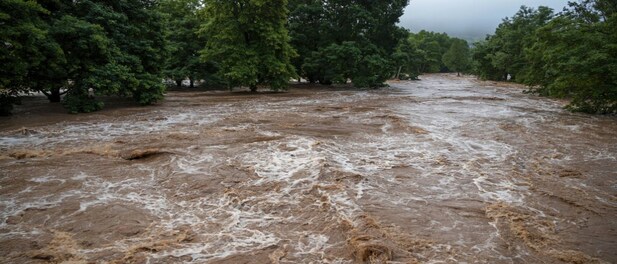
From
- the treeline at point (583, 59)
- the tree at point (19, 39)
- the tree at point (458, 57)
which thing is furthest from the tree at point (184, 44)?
the tree at point (458, 57)

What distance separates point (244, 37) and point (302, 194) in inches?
801

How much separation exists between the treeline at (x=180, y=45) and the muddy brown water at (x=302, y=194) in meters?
2.63

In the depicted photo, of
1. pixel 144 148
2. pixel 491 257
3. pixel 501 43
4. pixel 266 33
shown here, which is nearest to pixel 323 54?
pixel 266 33

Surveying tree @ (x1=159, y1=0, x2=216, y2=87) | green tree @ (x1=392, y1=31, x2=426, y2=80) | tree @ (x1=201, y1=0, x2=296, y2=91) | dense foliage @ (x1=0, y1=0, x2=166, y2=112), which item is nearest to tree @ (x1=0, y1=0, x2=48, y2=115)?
dense foliage @ (x1=0, y1=0, x2=166, y2=112)

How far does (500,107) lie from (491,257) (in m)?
18.2

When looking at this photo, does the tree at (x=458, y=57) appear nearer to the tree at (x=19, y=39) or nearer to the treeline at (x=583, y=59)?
the treeline at (x=583, y=59)

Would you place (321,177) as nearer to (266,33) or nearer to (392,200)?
(392,200)

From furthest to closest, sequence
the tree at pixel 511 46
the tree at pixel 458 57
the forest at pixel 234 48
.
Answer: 1. the tree at pixel 458 57
2. the tree at pixel 511 46
3. the forest at pixel 234 48

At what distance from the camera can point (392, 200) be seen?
673 cm

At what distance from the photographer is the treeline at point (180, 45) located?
1352cm

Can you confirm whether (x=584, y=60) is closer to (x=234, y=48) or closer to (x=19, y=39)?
(x=234, y=48)

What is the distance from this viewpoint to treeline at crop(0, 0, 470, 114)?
13516mm

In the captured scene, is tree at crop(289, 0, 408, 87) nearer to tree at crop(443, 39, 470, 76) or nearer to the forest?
the forest

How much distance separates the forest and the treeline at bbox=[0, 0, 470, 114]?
2.5 inches
